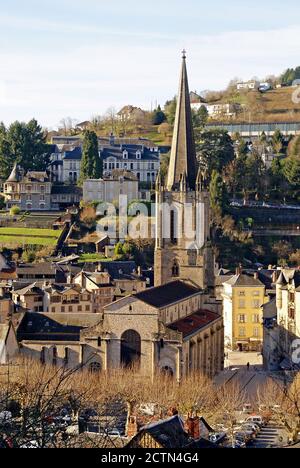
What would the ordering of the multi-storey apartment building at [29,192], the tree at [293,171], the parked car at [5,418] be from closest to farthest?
Answer: the parked car at [5,418] → the multi-storey apartment building at [29,192] → the tree at [293,171]

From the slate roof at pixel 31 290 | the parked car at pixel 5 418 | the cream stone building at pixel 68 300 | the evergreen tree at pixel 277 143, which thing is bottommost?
the cream stone building at pixel 68 300

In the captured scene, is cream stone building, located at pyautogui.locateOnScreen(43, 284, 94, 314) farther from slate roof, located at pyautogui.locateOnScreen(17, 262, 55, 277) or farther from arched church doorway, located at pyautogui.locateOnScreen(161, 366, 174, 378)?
arched church doorway, located at pyautogui.locateOnScreen(161, 366, 174, 378)

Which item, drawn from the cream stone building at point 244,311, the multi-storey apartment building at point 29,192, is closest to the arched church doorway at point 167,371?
the cream stone building at point 244,311

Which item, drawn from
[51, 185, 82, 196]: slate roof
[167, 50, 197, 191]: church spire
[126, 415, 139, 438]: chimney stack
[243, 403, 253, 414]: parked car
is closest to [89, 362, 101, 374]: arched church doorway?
[243, 403, 253, 414]: parked car

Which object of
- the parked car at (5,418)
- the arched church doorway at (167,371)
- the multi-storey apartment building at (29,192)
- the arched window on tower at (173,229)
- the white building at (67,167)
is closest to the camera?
the parked car at (5,418)

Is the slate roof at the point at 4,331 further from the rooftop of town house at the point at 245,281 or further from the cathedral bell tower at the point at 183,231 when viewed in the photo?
the rooftop of town house at the point at 245,281

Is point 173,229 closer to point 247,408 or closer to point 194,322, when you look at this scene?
point 194,322
